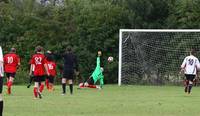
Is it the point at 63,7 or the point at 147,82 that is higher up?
the point at 63,7

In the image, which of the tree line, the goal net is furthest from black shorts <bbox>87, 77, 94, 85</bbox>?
the tree line

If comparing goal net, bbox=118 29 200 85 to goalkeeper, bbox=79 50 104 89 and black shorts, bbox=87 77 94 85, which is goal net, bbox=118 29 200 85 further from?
goalkeeper, bbox=79 50 104 89

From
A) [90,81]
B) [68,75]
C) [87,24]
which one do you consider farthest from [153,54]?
[68,75]

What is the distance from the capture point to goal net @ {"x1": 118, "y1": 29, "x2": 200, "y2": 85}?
3897 cm

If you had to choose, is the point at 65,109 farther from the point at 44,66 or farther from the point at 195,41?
the point at 195,41

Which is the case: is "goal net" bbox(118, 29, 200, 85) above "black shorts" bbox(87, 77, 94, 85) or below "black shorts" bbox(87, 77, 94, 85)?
above

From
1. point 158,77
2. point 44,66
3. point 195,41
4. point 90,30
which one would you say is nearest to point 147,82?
point 158,77

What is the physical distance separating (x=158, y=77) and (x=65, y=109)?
71.8ft

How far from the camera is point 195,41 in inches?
1550

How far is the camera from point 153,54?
130ft

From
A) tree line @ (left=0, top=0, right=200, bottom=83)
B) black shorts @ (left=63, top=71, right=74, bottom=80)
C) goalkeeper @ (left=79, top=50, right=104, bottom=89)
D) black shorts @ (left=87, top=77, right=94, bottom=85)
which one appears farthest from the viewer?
tree line @ (left=0, top=0, right=200, bottom=83)

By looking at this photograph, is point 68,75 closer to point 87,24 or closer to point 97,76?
point 97,76

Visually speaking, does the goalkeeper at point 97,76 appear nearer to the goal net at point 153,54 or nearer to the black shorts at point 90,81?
the black shorts at point 90,81

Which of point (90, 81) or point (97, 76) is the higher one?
point (97, 76)
